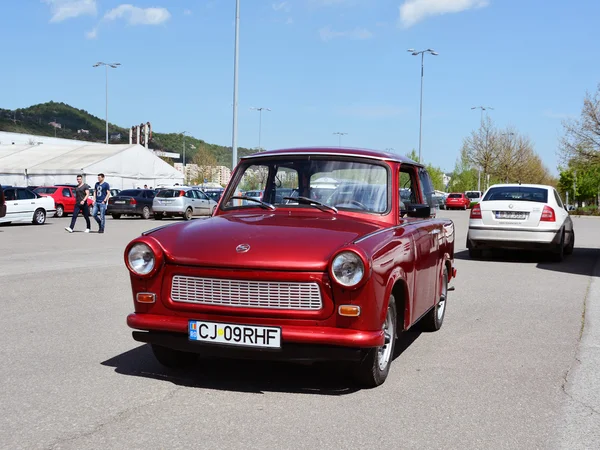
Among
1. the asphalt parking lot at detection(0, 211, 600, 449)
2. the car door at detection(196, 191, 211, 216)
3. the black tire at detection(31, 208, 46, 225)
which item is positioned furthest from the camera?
the car door at detection(196, 191, 211, 216)

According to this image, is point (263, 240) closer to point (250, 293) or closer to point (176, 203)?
point (250, 293)

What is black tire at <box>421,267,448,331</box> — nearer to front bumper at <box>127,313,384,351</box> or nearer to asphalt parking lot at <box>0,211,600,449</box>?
asphalt parking lot at <box>0,211,600,449</box>

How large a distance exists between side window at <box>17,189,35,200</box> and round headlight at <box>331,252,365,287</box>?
2573cm

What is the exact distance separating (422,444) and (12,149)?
62.1 m

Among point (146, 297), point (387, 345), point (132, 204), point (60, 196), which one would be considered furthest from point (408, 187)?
point (60, 196)

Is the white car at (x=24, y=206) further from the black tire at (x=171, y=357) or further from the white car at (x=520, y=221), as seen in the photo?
the black tire at (x=171, y=357)

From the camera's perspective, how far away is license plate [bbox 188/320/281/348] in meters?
4.78

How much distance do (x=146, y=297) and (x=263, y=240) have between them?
904 mm

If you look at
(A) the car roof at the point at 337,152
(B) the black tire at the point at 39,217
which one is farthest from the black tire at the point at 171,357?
(B) the black tire at the point at 39,217

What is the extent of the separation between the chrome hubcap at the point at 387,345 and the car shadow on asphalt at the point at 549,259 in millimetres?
8934

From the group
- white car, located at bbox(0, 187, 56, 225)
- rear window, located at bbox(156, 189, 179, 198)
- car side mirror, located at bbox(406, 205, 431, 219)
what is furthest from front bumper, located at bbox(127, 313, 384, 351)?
rear window, located at bbox(156, 189, 179, 198)

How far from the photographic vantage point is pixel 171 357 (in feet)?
18.4

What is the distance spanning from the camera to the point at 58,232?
23766mm

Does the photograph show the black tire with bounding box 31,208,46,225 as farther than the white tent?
No
